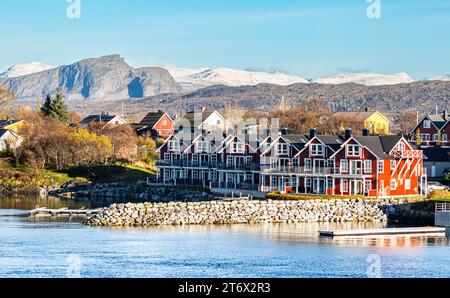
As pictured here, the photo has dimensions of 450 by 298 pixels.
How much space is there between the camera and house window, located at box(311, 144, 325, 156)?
228 ft

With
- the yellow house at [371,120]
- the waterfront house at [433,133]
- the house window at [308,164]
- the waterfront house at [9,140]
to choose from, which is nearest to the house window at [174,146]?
the house window at [308,164]

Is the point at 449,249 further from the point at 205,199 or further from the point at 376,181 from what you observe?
the point at 205,199

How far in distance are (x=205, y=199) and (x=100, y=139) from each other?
2647cm

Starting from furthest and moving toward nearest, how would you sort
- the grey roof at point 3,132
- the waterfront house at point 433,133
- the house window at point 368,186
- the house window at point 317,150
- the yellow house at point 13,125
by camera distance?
the yellow house at point 13,125 < the grey roof at point 3,132 < the waterfront house at point 433,133 < the house window at point 317,150 < the house window at point 368,186

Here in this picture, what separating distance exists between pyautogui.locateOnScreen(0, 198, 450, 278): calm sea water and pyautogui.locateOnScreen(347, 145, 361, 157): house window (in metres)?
10.4

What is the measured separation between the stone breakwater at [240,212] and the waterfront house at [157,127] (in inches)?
2102

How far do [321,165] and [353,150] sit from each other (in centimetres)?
263

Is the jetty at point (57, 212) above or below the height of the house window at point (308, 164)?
below

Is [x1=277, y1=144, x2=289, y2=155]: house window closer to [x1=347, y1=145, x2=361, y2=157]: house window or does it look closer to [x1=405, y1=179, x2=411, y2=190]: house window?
[x1=347, y1=145, x2=361, y2=157]: house window

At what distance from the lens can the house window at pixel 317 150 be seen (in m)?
69.6

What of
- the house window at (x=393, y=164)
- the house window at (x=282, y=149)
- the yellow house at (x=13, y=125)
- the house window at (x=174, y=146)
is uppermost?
the yellow house at (x=13, y=125)

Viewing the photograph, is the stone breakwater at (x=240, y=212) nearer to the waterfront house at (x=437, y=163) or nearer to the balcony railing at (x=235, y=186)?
the balcony railing at (x=235, y=186)

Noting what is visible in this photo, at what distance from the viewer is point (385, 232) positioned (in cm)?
5581
